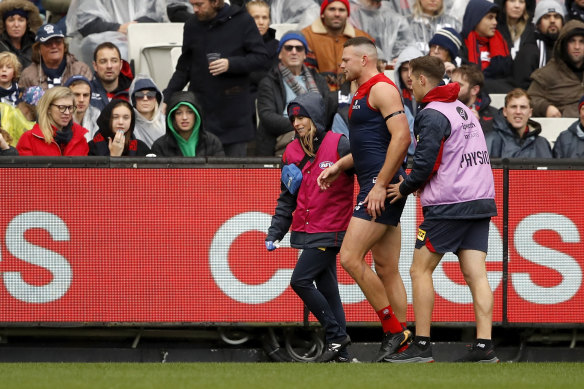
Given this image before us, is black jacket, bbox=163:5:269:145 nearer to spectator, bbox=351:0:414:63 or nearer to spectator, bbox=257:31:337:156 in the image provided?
spectator, bbox=257:31:337:156

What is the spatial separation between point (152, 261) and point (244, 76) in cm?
307

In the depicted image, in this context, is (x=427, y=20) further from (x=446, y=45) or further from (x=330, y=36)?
(x=330, y=36)

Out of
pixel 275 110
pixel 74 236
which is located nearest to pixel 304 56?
pixel 275 110

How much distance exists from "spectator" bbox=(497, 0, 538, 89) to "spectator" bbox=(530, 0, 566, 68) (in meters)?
0.09

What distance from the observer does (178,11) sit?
587 inches

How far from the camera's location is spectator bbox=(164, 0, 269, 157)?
12633mm

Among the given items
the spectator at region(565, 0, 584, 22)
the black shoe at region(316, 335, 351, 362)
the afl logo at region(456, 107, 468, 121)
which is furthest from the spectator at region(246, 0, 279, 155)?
the afl logo at region(456, 107, 468, 121)

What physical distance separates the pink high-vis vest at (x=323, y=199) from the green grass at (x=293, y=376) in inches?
43.0

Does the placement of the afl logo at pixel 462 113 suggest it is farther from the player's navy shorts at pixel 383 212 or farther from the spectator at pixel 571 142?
the spectator at pixel 571 142

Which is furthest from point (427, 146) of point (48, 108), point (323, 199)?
point (48, 108)

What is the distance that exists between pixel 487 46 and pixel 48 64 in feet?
16.9

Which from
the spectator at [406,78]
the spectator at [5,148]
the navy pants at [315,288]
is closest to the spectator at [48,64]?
the spectator at [5,148]

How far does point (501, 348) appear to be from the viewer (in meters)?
10.8

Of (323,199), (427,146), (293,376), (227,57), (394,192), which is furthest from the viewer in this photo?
(227,57)
